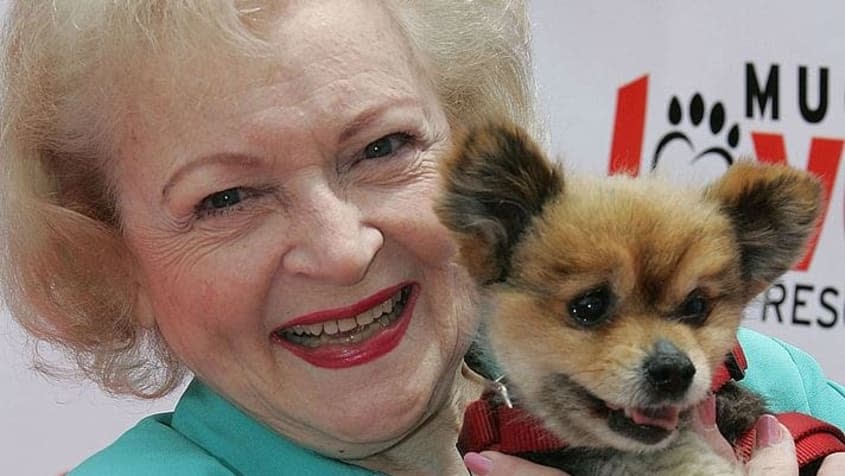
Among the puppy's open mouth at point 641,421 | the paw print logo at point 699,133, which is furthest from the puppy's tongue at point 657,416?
the paw print logo at point 699,133

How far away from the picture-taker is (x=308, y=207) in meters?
1.15

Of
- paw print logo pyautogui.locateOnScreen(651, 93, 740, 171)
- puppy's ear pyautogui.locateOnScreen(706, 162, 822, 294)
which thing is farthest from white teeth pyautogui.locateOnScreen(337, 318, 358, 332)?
paw print logo pyautogui.locateOnScreen(651, 93, 740, 171)

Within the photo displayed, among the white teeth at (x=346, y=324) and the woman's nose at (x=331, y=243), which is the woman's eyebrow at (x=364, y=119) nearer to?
the woman's nose at (x=331, y=243)

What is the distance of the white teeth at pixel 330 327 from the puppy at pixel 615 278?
175 millimetres

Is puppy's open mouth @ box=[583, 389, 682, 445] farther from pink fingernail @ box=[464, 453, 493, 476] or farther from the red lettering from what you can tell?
the red lettering

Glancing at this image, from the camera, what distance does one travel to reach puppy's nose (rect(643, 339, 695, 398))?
0.98m

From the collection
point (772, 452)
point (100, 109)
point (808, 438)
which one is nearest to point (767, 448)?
point (772, 452)

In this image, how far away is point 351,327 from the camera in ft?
4.03

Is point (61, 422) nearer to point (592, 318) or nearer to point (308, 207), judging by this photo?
point (308, 207)

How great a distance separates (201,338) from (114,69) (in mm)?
279

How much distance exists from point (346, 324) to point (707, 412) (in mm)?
362

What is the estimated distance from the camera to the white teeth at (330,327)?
1219 mm

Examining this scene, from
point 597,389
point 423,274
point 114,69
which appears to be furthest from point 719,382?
point 114,69

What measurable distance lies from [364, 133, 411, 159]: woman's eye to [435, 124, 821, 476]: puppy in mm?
153
